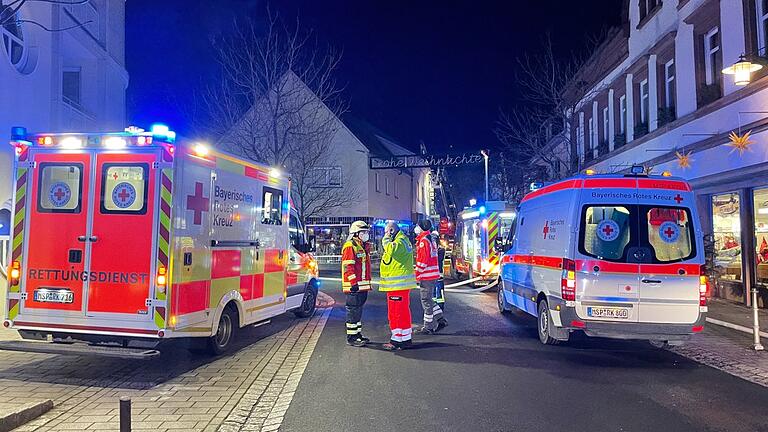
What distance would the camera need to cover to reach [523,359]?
25.2ft

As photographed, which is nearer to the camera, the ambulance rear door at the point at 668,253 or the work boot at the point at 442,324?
the ambulance rear door at the point at 668,253

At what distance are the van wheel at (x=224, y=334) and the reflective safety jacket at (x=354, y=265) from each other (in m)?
1.58

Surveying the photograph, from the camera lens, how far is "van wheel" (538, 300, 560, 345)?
8.35 metres

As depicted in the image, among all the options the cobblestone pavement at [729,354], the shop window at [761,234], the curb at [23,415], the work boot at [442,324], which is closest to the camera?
the curb at [23,415]

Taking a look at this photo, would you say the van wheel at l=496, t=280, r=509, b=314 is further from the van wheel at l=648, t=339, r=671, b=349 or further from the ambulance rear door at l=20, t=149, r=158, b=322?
the ambulance rear door at l=20, t=149, r=158, b=322

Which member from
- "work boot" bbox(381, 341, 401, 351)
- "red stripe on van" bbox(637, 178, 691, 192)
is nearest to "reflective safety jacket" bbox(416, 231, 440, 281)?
"work boot" bbox(381, 341, 401, 351)

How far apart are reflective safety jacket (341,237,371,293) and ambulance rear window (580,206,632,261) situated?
3036mm

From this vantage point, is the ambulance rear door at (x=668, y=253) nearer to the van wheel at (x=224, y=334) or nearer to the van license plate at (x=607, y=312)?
the van license plate at (x=607, y=312)

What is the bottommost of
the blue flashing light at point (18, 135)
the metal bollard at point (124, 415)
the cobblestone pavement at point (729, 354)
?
the cobblestone pavement at point (729, 354)

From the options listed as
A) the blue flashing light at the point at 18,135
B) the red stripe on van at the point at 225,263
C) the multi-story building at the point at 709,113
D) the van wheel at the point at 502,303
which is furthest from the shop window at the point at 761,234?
the blue flashing light at the point at 18,135

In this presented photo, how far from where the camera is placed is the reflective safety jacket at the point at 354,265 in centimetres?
827

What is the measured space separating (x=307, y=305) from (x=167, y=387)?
516cm

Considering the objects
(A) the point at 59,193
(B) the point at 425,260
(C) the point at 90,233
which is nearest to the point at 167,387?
(C) the point at 90,233

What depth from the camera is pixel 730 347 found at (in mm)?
8477
